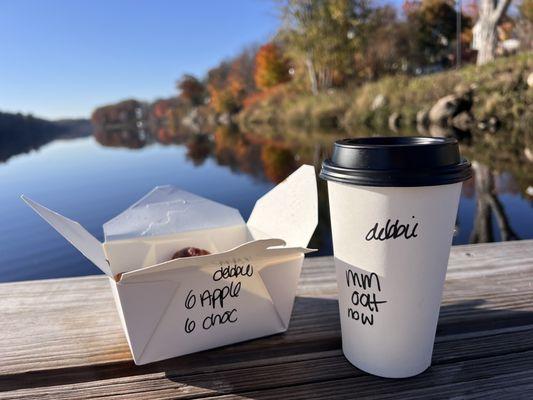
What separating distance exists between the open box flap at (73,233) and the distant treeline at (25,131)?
2159 centimetres

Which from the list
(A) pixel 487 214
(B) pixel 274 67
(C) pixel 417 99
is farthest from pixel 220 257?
(B) pixel 274 67

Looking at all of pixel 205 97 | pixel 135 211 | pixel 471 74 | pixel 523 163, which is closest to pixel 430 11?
pixel 471 74

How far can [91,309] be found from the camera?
1144 millimetres

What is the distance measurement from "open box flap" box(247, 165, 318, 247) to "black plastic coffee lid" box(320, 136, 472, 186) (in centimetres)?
21

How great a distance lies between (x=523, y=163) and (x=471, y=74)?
7.16 m

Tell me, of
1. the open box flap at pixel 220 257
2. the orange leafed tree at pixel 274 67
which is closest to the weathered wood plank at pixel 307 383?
the open box flap at pixel 220 257

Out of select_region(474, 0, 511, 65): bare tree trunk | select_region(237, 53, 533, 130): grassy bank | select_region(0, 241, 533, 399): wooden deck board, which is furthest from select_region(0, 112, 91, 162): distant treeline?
select_region(0, 241, 533, 399): wooden deck board

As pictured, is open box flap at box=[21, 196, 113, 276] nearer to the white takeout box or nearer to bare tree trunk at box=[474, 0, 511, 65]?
the white takeout box

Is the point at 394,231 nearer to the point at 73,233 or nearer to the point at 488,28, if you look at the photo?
the point at 73,233

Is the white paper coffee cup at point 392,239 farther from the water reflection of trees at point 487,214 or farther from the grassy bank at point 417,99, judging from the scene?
the grassy bank at point 417,99

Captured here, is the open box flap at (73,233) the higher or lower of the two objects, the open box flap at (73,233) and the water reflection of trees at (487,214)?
the higher

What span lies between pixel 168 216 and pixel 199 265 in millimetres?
345

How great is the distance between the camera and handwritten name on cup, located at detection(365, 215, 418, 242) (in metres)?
0.72

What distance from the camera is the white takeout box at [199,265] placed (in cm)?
80
